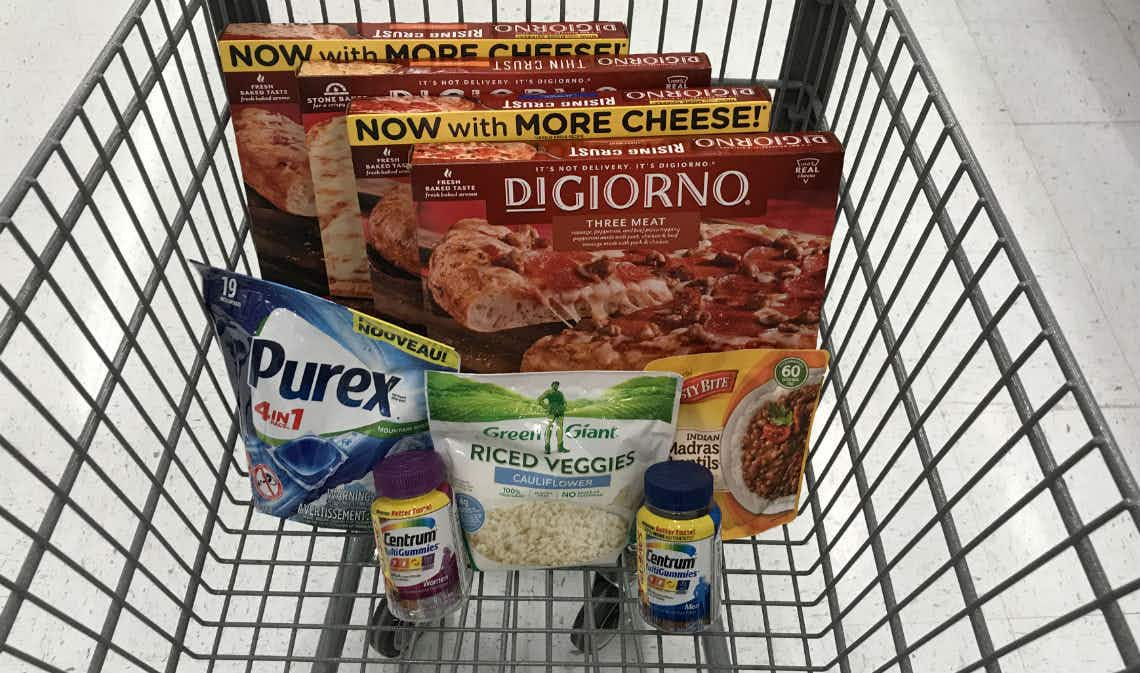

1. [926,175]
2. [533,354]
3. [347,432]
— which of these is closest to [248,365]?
[347,432]

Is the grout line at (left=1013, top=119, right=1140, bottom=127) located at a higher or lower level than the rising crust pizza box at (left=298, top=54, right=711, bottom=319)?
lower

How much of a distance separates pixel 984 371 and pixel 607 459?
3.25 feet

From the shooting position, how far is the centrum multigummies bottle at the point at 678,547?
32.6 inches

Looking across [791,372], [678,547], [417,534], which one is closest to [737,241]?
[791,372]

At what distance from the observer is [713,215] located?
825mm

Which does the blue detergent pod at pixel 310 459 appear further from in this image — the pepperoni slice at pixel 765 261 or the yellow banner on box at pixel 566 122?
the pepperoni slice at pixel 765 261

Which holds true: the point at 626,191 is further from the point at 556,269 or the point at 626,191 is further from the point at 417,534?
the point at 417,534

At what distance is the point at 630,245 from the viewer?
84 centimetres

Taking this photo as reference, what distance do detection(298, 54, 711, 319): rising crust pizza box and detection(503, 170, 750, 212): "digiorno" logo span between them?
11cm

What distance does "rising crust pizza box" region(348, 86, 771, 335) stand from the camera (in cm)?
83

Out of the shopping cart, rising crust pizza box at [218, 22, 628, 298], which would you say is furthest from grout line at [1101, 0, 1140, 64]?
rising crust pizza box at [218, 22, 628, 298]

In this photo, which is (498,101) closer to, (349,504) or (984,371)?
(349,504)

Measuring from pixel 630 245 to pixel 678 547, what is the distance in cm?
24

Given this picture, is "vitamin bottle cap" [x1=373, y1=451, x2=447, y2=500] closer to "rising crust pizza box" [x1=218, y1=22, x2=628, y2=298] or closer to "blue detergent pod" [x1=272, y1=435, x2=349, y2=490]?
"blue detergent pod" [x1=272, y1=435, x2=349, y2=490]
